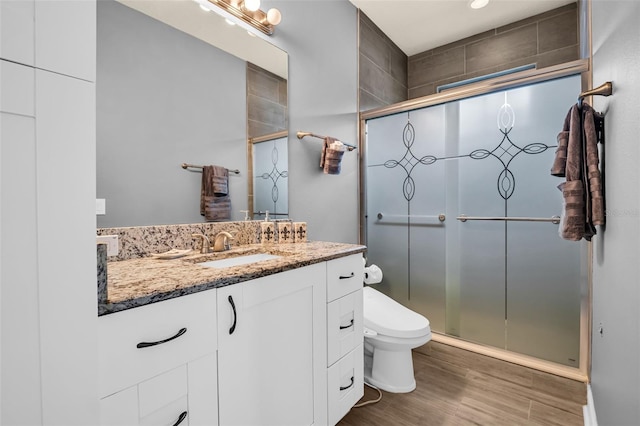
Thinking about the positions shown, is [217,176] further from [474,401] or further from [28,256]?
[474,401]

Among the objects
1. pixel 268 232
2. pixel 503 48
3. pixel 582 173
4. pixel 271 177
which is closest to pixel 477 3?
pixel 503 48

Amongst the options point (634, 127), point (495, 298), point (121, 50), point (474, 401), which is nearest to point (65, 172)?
point (121, 50)

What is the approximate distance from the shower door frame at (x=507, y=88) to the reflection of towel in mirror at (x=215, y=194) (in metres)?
1.34

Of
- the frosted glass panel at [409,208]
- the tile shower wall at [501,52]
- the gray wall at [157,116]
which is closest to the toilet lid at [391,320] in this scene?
the frosted glass panel at [409,208]

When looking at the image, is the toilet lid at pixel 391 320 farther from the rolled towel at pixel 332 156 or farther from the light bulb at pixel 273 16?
the light bulb at pixel 273 16

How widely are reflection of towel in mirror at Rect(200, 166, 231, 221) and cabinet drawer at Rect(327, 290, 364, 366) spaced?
756mm

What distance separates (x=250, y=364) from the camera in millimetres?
1031

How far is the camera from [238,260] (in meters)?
1.47

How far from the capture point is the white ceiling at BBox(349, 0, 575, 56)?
245cm

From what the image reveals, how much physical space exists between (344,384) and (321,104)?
5.90ft

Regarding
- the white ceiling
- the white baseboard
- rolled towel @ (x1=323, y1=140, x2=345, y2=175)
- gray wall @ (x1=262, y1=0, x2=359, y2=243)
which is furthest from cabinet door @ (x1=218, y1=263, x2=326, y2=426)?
the white ceiling

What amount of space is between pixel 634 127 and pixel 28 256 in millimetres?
1453

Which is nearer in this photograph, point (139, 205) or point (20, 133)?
point (20, 133)

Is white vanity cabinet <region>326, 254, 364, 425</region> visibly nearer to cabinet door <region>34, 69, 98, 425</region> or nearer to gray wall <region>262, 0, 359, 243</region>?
gray wall <region>262, 0, 359, 243</region>
